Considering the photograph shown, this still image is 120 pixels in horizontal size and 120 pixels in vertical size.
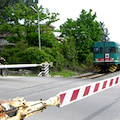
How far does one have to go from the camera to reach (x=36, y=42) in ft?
89.8

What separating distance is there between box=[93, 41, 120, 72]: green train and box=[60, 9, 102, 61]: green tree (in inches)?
384

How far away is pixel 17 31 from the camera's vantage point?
85.9 feet

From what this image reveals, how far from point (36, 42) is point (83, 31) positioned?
957cm

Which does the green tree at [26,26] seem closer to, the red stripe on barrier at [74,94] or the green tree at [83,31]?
the green tree at [83,31]

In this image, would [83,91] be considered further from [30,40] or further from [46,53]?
[30,40]

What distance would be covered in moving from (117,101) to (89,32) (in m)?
28.5

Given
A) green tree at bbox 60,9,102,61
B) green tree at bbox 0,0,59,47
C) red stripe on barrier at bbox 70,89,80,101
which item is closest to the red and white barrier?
red stripe on barrier at bbox 70,89,80,101

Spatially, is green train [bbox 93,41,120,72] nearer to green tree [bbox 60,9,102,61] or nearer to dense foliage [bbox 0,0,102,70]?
dense foliage [bbox 0,0,102,70]

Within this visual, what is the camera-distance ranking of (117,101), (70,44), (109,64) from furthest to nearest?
(70,44) → (109,64) → (117,101)

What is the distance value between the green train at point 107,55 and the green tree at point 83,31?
9747mm

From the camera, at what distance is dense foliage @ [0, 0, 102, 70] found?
23234 millimetres

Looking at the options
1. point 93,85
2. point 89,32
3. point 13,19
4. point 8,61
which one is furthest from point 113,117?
point 89,32

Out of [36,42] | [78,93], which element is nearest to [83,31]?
[36,42]

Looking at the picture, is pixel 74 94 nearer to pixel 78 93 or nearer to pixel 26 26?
pixel 78 93
